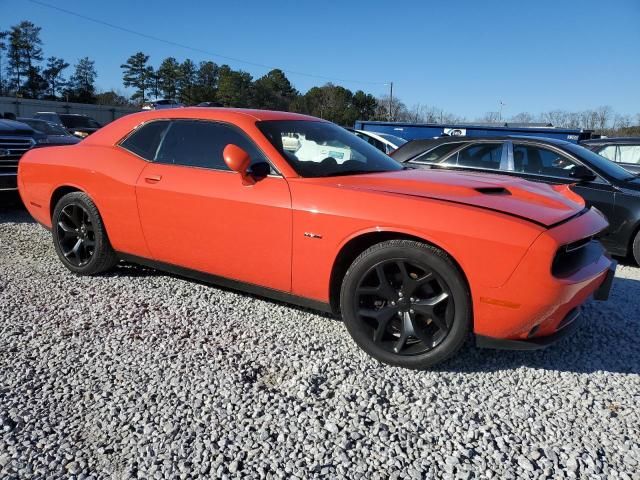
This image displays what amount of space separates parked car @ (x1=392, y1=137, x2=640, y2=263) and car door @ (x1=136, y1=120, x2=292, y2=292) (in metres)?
3.63

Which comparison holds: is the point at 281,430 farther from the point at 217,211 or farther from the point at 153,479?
the point at 217,211

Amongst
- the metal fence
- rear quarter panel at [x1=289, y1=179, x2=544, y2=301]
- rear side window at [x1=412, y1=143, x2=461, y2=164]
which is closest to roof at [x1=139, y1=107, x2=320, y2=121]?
rear quarter panel at [x1=289, y1=179, x2=544, y2=301]

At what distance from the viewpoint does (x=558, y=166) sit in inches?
232

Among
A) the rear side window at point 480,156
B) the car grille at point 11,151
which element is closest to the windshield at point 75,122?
the car grille at point 11,151

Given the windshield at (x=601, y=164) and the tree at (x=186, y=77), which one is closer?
the windshield at (x=601, y=164)

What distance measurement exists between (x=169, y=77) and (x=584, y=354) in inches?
2826

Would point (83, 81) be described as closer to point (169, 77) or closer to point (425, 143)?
point (169, 77)

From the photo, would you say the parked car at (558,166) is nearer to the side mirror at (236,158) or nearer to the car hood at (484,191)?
the car hood at (484,191)

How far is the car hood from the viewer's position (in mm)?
2662

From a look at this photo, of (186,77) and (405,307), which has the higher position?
(186,77)

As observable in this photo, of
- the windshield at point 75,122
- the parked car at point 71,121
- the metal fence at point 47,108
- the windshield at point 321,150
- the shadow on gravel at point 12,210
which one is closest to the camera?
the windshield at point 321,150

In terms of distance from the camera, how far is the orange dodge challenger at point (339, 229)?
2.52 meters

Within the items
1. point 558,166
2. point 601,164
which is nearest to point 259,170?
point 558,166

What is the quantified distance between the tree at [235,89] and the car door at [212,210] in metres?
54.1
